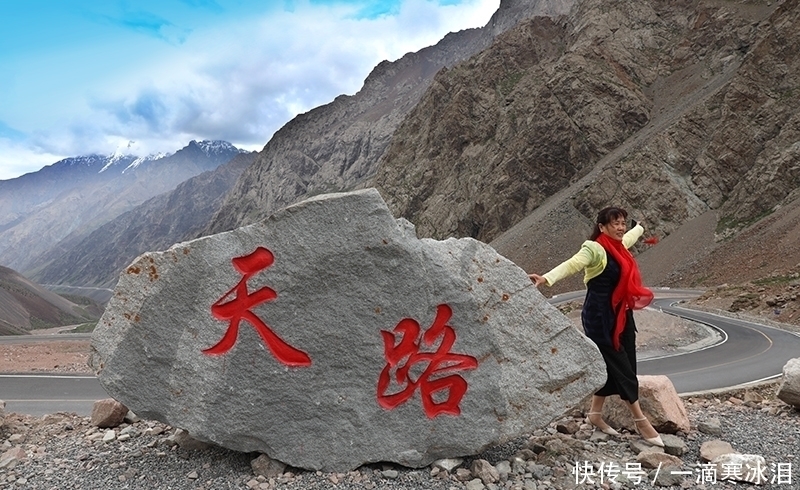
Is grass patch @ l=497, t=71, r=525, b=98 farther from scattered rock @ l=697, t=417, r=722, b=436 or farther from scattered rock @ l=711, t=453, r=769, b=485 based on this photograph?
scattered rock @ l=711, t=453, r=769, b=485

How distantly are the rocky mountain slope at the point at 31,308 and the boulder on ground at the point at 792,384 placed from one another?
6541cm

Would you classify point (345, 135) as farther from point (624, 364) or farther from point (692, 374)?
point (624, 364)

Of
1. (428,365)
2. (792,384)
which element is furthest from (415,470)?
(792,384)

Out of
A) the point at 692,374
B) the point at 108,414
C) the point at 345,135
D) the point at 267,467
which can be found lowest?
the point at 692,374

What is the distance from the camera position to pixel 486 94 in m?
67.2

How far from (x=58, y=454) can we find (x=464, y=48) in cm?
17324

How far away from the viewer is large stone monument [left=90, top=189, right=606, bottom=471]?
4852 mm

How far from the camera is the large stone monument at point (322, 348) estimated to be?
4.85 metres

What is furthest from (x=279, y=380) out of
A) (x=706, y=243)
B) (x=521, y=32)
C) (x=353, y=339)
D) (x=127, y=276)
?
(x=521, y=32)

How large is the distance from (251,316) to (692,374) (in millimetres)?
10692

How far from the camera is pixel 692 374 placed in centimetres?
1164

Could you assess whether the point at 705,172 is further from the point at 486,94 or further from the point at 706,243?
the point at 486,94

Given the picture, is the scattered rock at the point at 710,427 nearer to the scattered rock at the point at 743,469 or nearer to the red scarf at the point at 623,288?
the scattered rock at the point at 743,469

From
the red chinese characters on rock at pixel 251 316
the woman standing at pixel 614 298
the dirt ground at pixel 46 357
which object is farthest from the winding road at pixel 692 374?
the red chinese characters on rock at pixel 251 316
